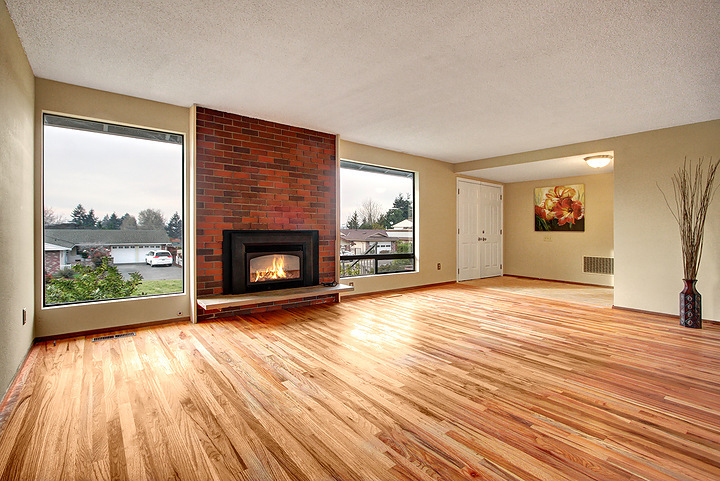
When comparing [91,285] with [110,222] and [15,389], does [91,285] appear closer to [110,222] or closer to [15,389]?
[110,222]

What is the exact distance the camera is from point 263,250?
4.60 metres

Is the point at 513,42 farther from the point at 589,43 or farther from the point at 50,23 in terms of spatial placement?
the point at 50,23

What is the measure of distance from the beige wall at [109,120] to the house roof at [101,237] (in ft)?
0.58

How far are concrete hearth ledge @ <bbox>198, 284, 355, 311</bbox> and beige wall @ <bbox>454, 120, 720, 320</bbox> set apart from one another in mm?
3833

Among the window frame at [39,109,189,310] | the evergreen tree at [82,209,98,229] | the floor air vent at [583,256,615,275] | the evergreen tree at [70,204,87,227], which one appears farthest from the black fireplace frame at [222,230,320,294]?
the floor air vent at [583,256,615,275]

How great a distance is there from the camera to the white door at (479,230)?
7465 millimetres

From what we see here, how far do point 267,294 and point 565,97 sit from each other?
393 centimetres

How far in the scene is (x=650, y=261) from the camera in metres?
4.64

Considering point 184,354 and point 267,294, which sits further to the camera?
point 267,294

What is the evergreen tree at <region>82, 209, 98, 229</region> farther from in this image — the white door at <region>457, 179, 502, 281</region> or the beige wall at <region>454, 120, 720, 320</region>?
the beige wall at <region>454, 120, 720, 320</region>

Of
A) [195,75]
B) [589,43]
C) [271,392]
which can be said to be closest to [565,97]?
[589,43]

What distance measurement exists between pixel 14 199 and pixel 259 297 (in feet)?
7.60

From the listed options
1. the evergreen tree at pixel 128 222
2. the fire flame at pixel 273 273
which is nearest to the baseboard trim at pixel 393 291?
the fire flame at pixel 273 273

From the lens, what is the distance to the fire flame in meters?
4.57
